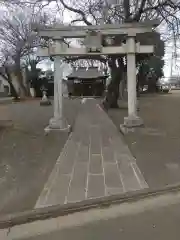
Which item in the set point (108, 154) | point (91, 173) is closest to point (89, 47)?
point (108, 154)

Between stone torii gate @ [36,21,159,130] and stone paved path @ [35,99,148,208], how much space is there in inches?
83.7

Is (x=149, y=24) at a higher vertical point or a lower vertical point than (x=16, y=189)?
higher

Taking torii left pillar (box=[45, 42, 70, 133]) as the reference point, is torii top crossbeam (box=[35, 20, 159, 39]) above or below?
above

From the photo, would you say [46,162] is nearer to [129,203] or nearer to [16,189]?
[16,189]

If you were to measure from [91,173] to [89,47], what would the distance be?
6.20 meters

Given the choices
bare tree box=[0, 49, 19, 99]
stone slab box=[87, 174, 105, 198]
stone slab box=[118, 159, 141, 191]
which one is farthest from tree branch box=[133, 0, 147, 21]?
bare tree box=[0, 49, 19, 99]

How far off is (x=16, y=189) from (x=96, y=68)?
4311cm

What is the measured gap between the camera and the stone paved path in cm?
558

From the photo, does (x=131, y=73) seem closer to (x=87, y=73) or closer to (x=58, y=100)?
(x=58, y=100)

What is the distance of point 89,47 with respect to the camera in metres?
12.1

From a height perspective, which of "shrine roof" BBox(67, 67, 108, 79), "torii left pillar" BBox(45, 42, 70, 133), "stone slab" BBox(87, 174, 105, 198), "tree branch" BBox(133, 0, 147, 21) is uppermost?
"tree branch" BBox(133, 0, 147, 21)

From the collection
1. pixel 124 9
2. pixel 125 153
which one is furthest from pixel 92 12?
pixel 125 153

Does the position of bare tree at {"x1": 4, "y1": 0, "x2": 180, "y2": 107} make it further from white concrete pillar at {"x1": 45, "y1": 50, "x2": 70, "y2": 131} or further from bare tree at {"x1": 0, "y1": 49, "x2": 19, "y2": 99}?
bare tree at {"x1": 0, "y1": 49, "x2": 19, "y2": 99}

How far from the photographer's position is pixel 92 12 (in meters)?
19.6
